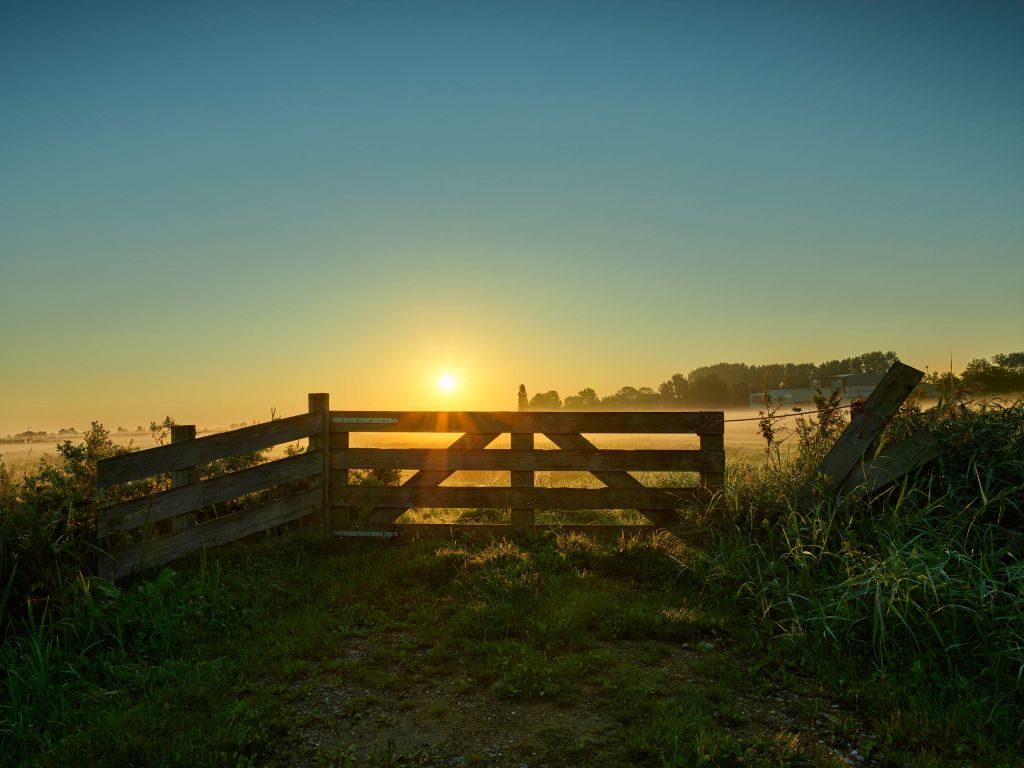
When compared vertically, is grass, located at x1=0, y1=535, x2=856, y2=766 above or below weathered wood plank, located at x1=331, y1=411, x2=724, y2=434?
below

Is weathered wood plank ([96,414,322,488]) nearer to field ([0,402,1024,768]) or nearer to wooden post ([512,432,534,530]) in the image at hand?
field ([0,402,1024,768])

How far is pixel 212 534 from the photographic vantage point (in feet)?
26.1

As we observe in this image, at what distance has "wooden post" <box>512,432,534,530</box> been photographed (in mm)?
9102

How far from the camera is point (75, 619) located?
19.8ft

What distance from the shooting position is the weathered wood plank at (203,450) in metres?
7.25

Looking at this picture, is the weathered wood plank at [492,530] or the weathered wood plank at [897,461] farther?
the weathered wood plank at [492,530]

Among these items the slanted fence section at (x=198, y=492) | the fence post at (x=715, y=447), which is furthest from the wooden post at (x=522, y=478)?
the slanted fence section at (x=198, y=492)

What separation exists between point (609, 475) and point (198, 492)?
5132mm

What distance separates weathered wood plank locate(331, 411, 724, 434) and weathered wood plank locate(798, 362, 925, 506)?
1.88m

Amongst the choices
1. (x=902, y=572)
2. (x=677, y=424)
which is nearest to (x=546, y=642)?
(x=902, y=572)

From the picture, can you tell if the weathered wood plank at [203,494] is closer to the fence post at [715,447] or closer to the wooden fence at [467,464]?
the wooden fence at [467,464]

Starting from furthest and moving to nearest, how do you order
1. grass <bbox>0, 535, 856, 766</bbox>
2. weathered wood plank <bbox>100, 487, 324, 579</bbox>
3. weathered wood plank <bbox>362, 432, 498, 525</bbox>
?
weathered wood plank <bbox>362, 432, 498, 525</bbox>
weathered wood plank <bbox>100, 487, 324, 579</bbox>
grass <bbox>0, 535, 856, 766</bbox>

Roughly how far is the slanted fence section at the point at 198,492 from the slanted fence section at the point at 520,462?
34 cm

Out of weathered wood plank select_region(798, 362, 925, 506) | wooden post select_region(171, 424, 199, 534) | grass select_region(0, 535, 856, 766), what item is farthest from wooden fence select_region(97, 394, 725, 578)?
weathered wood plank select_region(798, 362, 925, 506)
